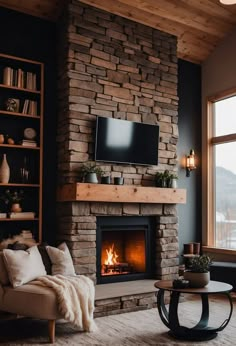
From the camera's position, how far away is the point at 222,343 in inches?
143

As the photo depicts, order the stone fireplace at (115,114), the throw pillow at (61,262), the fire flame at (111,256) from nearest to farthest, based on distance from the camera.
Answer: the throw pillow at (61,262), the stone fireplace at (115,114), the fire flame at (111,256)

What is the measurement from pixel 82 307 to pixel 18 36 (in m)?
3.22

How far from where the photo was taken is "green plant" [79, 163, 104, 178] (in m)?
4.85

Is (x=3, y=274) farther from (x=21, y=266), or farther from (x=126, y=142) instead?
(x=126, y=142)

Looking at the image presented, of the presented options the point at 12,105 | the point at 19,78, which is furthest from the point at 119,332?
the point at 19,78

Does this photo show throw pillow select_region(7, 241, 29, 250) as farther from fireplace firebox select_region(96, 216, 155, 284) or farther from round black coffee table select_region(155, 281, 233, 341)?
round black coffee table select_region(155, 281, 233, 341)

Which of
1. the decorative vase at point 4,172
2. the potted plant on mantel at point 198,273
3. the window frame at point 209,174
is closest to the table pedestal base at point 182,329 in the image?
the potted plant on mantel at point 198,273

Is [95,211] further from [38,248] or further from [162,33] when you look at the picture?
[162,33]

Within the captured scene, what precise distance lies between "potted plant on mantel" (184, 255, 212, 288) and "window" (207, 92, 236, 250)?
93.5 inches

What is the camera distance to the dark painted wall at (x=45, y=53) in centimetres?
495

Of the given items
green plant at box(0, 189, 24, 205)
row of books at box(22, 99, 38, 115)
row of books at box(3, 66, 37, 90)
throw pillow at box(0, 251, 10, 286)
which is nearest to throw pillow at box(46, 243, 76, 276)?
throw pillow at box(0, 251, 10, 286)

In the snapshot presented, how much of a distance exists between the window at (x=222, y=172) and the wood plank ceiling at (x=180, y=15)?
0.89 m

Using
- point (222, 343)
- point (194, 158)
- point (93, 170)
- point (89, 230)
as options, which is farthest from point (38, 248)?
point (194, 158)

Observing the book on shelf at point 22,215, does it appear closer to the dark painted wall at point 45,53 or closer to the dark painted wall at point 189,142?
the dark painted wall at point 45,53
